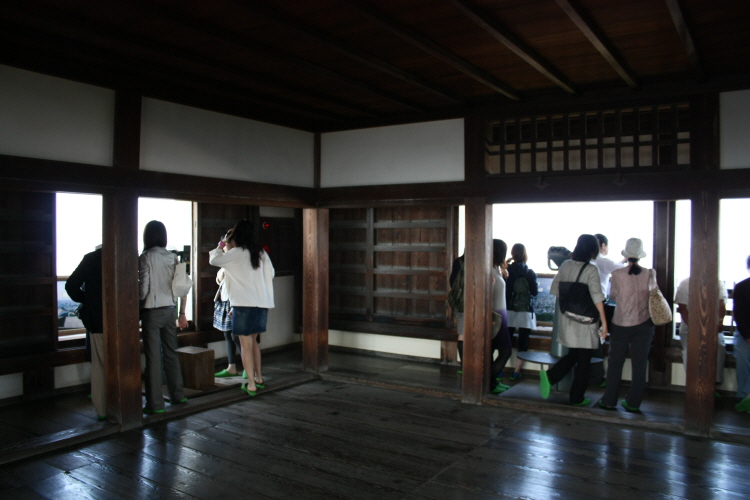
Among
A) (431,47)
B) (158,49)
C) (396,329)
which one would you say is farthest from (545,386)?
(158,49)

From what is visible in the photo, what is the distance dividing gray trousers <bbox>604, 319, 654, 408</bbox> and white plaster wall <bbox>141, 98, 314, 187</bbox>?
3.48 m

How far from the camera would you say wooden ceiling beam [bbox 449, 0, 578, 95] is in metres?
3.07

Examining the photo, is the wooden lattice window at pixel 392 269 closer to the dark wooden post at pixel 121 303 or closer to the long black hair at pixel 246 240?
the long black hair at pixel 246 240

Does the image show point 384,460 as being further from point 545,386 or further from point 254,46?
point 254,46

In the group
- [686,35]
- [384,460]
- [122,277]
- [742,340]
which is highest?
[686,35]

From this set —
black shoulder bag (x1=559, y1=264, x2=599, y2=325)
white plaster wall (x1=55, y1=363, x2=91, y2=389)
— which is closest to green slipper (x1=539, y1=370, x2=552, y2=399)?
black shoulder bag (x1=559, y1=264, x2=599, y2=325)

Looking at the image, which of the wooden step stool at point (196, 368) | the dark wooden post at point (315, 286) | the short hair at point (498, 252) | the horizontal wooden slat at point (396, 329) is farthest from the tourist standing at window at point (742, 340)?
the wooden step stool at point (196, 368)

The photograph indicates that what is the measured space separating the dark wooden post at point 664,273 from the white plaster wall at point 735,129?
1439 millimetres

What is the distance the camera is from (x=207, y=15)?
3.27 metres

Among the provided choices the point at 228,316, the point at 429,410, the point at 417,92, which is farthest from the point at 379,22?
the point at 228,316

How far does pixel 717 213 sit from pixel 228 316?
460 centimetres

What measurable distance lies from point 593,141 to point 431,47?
7.25ft

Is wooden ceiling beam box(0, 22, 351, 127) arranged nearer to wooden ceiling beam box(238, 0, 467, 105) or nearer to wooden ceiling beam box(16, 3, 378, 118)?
wooden ceiling beam box(16, 3, 378, 118)

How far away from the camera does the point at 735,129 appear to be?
4.28 m
